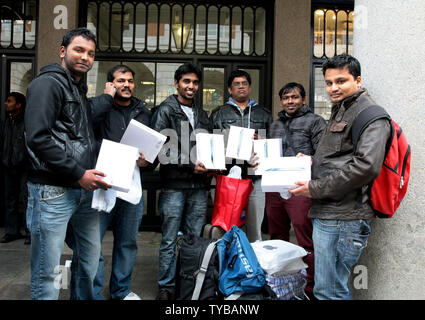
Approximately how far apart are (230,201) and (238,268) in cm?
81

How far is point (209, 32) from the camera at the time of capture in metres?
5.93

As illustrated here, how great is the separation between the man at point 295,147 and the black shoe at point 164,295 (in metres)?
1.22

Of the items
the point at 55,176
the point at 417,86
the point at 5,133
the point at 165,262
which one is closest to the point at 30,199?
the point at 55,176

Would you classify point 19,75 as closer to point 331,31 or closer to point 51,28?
point 51,28

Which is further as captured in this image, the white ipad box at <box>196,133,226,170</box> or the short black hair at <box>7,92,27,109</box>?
the short black hair at <box>7,92,27,109</box>

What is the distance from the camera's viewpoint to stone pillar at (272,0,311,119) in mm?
5703

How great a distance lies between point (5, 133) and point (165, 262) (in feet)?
12.0

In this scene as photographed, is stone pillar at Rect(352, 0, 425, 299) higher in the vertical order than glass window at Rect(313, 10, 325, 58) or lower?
lower

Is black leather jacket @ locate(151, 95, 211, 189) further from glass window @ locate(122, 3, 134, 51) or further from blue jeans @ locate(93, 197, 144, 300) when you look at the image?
glass window @ locate(122, 3, 134, 51)

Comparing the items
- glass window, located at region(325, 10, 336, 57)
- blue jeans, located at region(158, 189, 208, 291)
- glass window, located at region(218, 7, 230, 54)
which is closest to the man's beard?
blue jeans, located at region(158, 189, 208, 291)

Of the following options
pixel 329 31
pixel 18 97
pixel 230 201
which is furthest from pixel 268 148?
pixel 18 97

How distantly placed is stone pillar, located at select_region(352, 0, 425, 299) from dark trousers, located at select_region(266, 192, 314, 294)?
2.87 ft

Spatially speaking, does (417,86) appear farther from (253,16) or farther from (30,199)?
(253,16)

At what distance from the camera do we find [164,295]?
11.0ft
